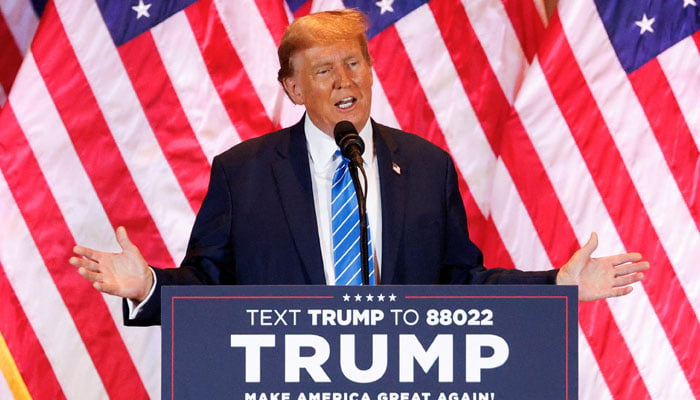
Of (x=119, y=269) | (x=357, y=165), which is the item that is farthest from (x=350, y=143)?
(x=119, y=269)

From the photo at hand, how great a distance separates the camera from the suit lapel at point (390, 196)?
213 cm

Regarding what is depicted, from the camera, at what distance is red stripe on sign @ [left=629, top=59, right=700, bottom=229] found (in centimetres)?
301

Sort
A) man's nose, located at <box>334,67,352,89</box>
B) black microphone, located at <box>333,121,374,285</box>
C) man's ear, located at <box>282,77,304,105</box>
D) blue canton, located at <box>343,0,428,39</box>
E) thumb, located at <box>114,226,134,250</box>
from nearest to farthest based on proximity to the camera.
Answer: black microphone, located at <box>333,121,374,285</box> → thumb, located at <box>114,226,134,250</box> → man's nose, located at <box>334,67,352,89</box> → man's ear, located at <box>282,77,304,105</box> → blue canton, located at <box>343,0,428,39</box>

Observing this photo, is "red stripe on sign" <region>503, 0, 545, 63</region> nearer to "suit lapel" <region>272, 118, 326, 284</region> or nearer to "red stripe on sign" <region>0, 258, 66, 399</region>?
"suit lapel" <region>272, 118, 326, 284</region>

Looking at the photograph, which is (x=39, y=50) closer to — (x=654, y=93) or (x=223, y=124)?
(x=223, y=124)

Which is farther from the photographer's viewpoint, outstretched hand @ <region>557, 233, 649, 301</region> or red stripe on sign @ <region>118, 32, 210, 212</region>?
red stripe on sign @ <region>118, 32, 210, 212</region>

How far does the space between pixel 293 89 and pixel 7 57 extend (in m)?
1.40

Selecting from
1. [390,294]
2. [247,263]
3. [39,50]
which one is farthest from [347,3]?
[390,294]

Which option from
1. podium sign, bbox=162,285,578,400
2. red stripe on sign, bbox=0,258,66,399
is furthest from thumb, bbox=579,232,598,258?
red stripe on sign, bbox=0,258,66,399

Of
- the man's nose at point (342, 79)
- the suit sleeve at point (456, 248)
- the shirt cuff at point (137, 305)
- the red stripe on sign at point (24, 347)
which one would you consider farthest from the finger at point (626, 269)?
the red stripe on sign at point (24, 347)

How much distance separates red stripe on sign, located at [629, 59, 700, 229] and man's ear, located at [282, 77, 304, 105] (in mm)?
1200

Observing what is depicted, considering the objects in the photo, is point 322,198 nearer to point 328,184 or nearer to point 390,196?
point 328,184

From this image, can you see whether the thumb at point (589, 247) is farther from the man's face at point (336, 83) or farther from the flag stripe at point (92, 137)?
the flag stripe at point (92, 137)

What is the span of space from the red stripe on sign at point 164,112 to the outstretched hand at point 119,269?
1.30 m
